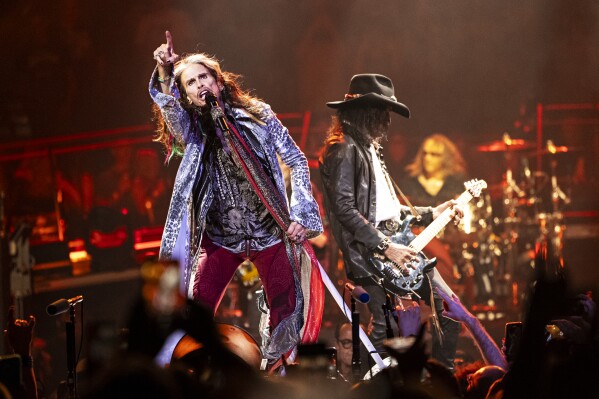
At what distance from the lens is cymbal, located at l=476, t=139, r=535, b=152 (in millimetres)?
8992

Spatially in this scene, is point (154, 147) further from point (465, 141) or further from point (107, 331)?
point (107, 331)

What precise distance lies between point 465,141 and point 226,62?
2.59 metres

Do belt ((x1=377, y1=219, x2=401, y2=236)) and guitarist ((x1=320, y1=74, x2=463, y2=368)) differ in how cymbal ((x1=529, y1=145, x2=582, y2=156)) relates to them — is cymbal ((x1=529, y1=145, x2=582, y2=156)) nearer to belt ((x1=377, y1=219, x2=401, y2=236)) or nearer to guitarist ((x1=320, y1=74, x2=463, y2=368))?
guitarist ((x1=320, y1=74, x2=463, y2=368))

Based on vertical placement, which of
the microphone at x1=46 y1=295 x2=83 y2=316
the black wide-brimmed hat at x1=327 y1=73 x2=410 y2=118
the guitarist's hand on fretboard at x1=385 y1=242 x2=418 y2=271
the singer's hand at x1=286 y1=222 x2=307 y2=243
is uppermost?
the black wide-brimmed hat at x1=327 y1=73 x2=410 y2=118

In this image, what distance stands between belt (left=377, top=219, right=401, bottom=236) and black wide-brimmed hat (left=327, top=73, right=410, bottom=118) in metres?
0.94

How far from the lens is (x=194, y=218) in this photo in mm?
5727

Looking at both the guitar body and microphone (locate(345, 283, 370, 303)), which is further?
the guitar body

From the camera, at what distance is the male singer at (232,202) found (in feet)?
18.5

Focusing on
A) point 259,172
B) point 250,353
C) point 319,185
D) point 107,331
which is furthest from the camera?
point 319,185

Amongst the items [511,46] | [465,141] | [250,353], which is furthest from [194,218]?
[511,46]

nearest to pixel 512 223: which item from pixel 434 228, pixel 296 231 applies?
pixel 434 228

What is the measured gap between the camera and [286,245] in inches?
227

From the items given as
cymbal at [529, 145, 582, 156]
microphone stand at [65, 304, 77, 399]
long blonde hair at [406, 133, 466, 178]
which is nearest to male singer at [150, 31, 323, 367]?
microphone stand at [65, 304, 77, 399]

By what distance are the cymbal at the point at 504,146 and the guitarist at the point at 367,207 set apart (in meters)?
1.97
